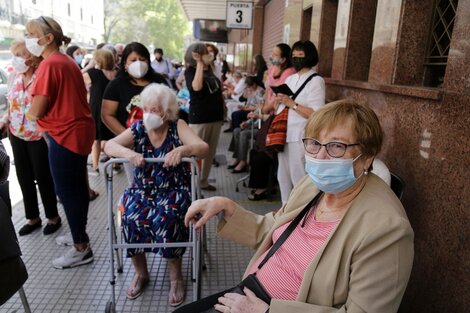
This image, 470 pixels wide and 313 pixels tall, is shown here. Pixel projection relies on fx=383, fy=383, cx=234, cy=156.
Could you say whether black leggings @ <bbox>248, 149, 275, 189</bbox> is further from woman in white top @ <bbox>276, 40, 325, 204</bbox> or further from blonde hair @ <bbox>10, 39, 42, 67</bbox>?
blonde hair @ <bbox>10, 39, 42, 67</bbox>

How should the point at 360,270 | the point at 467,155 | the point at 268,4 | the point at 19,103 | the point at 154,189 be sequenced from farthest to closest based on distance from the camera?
the point at 268,4, the point at 19,103, the point at 154,189, the point at 467,155, the point at 360,270

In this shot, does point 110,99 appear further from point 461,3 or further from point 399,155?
point 461,3

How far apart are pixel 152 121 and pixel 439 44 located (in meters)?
2.08

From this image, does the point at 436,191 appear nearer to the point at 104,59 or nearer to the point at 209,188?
the point at 209,188

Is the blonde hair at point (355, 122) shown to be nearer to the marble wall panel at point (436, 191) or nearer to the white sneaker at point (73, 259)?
the marble wall panel at point (436, 191)

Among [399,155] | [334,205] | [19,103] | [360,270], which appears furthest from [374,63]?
[19,103]

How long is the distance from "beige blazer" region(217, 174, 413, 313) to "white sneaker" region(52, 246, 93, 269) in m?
2.40

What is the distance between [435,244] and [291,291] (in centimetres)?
105

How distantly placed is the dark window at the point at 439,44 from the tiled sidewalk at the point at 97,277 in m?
2.13

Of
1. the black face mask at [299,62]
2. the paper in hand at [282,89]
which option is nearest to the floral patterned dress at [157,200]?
the paper in hand at [282,89]

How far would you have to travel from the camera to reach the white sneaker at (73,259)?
3289 mm

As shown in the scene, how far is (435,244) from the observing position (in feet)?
7.06

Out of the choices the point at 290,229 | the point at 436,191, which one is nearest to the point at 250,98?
the point at 436,191

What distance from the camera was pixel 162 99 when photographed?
2.74 m
